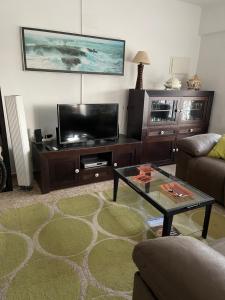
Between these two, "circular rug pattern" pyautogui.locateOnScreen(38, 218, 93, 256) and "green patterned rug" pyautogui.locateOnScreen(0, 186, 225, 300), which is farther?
"circular rug pattern" pyautogui.locateOnScreen(38, 218, 93, 256)

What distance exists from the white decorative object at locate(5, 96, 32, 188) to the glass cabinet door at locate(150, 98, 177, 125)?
5.87 ft

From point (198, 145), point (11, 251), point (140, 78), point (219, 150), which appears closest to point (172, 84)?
point (140, 78)

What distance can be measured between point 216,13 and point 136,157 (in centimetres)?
258

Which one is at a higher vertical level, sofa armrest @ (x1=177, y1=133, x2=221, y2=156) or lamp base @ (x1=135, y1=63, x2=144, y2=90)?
lamp base @ (x1=135, y1=63, x2=144, y2=90)

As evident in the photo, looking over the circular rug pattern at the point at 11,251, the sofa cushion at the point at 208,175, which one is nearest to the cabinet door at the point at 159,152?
the sofa cushion at the point at 208,175

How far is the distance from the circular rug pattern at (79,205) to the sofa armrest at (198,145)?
1265 mm

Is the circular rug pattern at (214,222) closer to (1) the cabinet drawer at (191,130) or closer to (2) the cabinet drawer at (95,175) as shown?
(2) the cabinet drawer at (95,175)

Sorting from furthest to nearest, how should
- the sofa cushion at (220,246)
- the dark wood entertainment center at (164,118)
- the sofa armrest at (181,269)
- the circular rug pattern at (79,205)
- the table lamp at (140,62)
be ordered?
the dark wood entertainment center at (164,118), the table lamp at (140,62), the circular rug pattern at (79,205), the sofa cushion at (220,246), the sofa armrest at (181,269)

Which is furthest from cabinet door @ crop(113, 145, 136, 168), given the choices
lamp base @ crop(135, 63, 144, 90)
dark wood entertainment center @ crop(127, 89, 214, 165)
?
lamp base @ crop(135, 63, 144, 90)

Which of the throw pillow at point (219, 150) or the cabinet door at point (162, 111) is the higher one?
the cabinet door at point (162, 111)

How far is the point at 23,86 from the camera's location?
273 centimetres

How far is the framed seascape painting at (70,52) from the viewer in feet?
8.66

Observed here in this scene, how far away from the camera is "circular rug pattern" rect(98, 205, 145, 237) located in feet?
6.55

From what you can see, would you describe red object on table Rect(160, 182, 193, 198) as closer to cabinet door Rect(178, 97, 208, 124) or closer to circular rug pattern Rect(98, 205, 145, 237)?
circular rug pattern Rect(98, 205, 145, 237)
